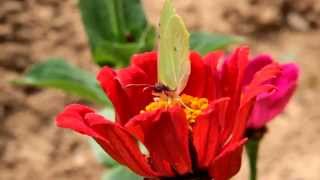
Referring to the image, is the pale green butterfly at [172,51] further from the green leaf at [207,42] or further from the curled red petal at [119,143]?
the green leaf at [207,42]

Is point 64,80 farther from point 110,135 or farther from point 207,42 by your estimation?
point 110,135

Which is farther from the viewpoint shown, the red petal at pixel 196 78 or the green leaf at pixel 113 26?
the green leaf at pixel 113 26

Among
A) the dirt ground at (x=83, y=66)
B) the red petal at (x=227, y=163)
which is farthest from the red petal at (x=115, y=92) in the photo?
the dirt ground at (x=83, y=66)

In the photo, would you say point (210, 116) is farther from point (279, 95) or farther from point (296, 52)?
point (296, 52)

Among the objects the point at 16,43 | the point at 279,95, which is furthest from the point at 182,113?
the point at 16,43

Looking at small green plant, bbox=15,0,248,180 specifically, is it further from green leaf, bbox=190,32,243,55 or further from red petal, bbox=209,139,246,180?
red petal, bbox=209,139,246,180

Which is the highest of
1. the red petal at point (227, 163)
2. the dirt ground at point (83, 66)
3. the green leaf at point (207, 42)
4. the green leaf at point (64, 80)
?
the red petal at point (227, 163)
